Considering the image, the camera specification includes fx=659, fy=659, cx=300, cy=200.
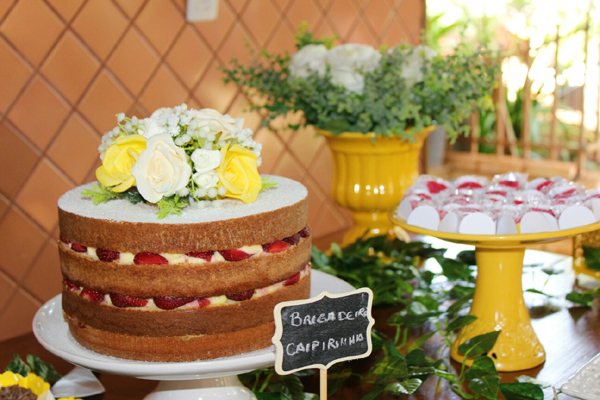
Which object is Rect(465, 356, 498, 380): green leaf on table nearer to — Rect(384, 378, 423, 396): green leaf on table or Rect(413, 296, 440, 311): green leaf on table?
Rect(384, 378, 423, 396): green leaf on table

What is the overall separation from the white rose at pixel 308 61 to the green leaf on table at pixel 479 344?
0.80 meters

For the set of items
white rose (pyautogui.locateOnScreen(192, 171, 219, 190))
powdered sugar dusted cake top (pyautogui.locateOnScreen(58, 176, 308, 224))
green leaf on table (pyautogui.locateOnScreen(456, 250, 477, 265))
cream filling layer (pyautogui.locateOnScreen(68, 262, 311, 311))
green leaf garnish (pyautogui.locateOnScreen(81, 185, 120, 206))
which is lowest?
green leaf on table (pyautogui.locateOnScreen(456, 250, 477, 265))

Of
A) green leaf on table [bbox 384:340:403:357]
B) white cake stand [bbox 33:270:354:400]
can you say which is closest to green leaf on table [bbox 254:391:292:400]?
white cake stand [bbox 33:270:354:400]

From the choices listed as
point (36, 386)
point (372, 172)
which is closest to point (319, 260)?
point (372, 172)

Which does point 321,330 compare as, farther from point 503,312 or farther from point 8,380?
point 503,312

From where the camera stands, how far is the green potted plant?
5.32 feet

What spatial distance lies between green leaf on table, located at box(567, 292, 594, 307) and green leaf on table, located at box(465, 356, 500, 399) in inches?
20.2

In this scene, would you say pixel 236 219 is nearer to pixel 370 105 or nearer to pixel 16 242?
pixel 370 105

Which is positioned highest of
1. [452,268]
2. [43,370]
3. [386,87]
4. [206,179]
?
[386,87]

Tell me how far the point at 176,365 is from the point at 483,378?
21.5 inches

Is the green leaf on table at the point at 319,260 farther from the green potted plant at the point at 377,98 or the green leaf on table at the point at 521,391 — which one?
the green leaf on table at the point at 521,391

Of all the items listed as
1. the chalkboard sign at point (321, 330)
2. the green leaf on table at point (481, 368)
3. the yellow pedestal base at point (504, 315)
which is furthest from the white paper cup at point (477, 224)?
the chalkboard sign at point (321, 330)

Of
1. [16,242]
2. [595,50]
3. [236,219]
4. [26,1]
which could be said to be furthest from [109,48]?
[595,50]

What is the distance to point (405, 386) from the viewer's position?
1.15m
